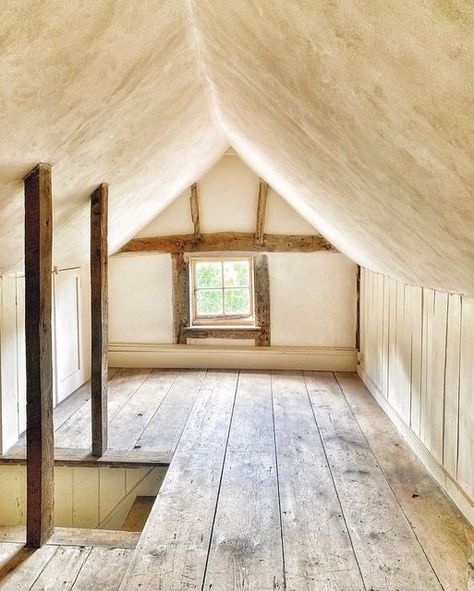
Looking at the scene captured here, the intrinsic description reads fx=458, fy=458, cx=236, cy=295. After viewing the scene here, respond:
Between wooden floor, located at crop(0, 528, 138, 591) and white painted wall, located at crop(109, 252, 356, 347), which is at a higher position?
white painted wall, located at crop(109, 252, 356, 347)

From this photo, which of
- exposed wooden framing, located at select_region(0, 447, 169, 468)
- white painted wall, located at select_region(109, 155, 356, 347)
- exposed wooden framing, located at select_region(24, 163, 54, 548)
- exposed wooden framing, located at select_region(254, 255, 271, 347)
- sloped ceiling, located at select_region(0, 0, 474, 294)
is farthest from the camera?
exposed wooden framing, located at select_region(254, 255, 271, 347)

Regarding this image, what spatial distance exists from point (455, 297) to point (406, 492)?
3.97 feet

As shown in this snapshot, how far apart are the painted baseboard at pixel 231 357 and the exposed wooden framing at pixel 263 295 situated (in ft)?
0.46

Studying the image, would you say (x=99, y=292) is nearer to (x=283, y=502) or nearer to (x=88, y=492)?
(x=88, y=492)

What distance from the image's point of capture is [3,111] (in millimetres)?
1631

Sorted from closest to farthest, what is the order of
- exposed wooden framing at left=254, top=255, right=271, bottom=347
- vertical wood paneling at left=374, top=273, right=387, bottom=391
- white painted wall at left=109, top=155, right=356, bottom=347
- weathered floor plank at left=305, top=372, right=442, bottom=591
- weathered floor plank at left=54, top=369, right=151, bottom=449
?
1. weathered floor plank at left=305, top=372, right=442, bottom=591
2. weathered floor plank at left=54, top=369, right=151, bottom=449
3. vertical wood paneling at left=374, top=273, right=387, bottom=391
4. white painted wall at left=109, top=155, right=356, bottom=347
5. exposed wooden framing at left=254, top=255, right=271, bottom=347

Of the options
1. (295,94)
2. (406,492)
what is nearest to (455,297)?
(406,492)

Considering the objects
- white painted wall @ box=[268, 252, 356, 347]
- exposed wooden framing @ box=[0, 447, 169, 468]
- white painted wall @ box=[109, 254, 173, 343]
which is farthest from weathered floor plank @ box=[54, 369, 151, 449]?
white painted wall @ box=[268, 252, 356, 347]

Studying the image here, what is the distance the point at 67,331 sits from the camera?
15.3 ft

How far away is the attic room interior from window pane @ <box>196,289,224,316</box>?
1.02m

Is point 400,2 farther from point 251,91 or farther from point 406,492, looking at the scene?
point 406,492

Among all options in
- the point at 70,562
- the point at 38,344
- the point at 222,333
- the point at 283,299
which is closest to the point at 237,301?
the point at 222,333

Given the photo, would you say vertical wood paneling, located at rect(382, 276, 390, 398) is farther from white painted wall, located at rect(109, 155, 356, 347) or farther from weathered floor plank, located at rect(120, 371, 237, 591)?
weathered floor plank, located at rect(120, 371, 237, 591)

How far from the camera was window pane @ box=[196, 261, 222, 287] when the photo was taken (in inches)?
233
